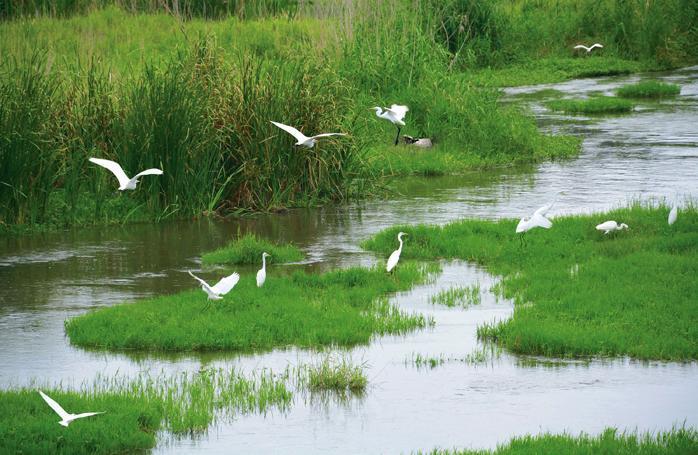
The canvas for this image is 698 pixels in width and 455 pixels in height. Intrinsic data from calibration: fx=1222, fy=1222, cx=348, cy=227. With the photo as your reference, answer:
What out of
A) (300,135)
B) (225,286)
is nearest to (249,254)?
(300,135)

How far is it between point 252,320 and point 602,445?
376 centimetres

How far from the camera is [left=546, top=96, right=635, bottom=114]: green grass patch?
89.1ft

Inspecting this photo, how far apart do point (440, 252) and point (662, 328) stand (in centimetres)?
380

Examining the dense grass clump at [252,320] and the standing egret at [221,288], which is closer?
the dense grass clump at [252,320]

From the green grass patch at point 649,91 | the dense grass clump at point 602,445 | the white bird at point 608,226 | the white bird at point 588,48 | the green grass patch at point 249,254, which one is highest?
the white bird at point 588,48

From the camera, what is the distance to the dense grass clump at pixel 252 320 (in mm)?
9781

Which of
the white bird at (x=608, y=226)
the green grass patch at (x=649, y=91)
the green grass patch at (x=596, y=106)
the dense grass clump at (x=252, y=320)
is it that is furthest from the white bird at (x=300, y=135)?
the green grass patch at (x=649, y=91)

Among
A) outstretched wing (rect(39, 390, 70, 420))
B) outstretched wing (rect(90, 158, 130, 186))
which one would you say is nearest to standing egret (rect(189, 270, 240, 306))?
outstretched wing (rect(39, 390, 70, 420))

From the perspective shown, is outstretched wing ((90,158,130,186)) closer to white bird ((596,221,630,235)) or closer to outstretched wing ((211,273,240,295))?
outstretched wing ((211,273,240,295))

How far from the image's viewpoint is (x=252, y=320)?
400 inches

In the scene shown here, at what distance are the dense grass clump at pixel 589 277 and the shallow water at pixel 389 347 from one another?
10.6 inches

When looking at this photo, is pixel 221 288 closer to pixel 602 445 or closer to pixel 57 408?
pixel 57 408

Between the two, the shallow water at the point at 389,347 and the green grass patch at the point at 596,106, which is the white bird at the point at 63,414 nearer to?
the shallow water at the point at 389,347

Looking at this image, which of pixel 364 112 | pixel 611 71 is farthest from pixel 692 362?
pixel 611 71
